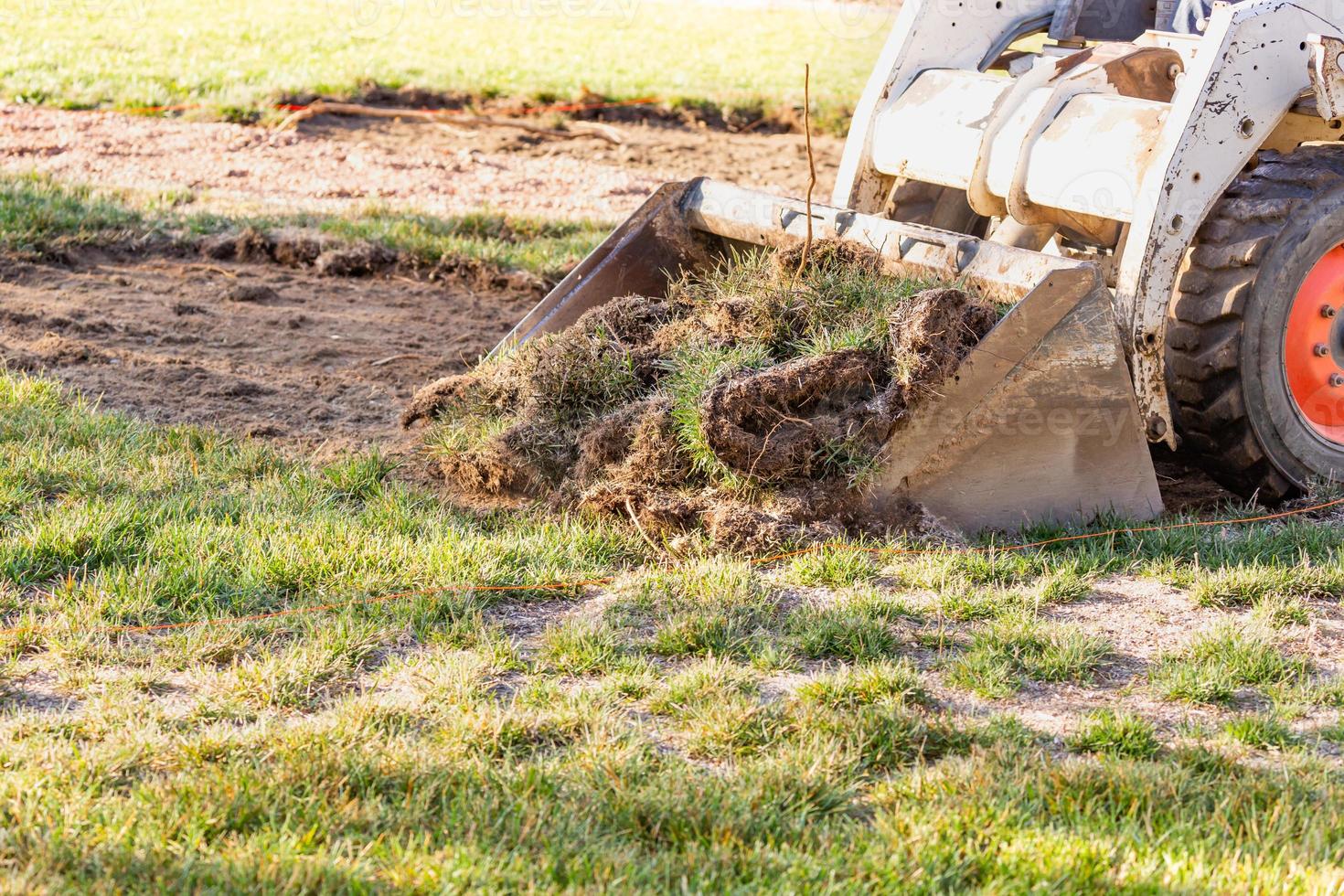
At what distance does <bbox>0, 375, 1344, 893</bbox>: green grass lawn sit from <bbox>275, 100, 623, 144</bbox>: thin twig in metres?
7.95

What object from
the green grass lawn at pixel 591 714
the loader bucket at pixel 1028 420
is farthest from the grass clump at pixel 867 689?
the loader bucket at pixel 1028 420

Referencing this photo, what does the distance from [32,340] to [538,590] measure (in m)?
3.48

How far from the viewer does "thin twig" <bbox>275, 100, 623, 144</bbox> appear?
12.3 metres

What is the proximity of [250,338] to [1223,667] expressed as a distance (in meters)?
4.73

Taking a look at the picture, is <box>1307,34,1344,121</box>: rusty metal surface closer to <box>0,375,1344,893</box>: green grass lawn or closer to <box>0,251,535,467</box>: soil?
<box>0,375,1344,893</box>: green grass lawn

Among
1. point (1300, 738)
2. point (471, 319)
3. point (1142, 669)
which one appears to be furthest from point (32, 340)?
point (1300, 738)

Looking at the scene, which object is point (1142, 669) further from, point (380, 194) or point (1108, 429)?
point (380, 194)

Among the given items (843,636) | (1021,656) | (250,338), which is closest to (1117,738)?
(1021,656)

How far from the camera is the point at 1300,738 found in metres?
3.33

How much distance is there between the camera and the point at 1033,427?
456cm

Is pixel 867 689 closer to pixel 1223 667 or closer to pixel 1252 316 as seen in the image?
pixel 1223 667

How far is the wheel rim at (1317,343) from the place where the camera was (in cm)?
493

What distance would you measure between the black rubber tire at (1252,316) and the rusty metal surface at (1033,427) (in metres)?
0.35

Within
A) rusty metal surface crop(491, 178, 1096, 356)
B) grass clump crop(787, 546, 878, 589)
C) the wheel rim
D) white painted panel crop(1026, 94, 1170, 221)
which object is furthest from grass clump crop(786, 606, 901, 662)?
the wheel rim
